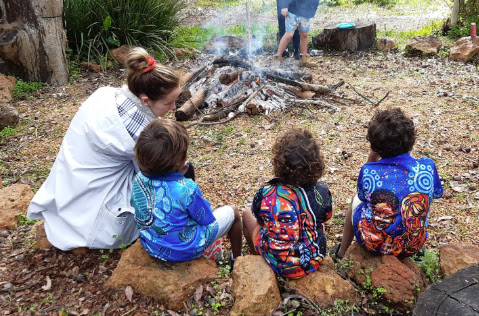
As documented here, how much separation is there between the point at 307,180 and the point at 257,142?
2.72m

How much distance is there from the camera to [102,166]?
9.26 feet

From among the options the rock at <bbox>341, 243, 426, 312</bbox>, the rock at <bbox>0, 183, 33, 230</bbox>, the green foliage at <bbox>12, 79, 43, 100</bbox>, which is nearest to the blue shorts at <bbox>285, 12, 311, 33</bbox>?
the green foliage at <bbox>12, 79, 43, 100</bbox>

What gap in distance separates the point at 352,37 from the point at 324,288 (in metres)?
7.72

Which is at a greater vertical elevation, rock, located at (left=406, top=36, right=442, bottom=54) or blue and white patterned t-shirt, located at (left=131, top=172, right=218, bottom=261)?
rock, located at (left=406, top=36, right=442, bottom=54)

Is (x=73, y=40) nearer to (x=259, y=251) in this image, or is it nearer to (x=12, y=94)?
(x=12, y=94)

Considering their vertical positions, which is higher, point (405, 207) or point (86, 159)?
point (86, 159)

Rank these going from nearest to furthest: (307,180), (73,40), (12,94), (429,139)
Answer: (307,180) < (429,139) < (12,94) < (73,40)

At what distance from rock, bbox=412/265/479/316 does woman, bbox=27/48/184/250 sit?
186 centimetres

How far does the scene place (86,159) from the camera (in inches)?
111

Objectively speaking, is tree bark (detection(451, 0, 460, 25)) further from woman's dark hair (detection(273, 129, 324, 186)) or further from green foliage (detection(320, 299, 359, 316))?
green foliage (detection(320, 299, 359, 316))

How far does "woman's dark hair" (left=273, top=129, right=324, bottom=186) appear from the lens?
8.09 feet

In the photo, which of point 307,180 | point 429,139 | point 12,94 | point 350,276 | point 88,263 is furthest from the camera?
point 12,94

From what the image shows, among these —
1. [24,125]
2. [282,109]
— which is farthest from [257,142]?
[24,125]

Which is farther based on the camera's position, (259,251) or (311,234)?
(259,251)
